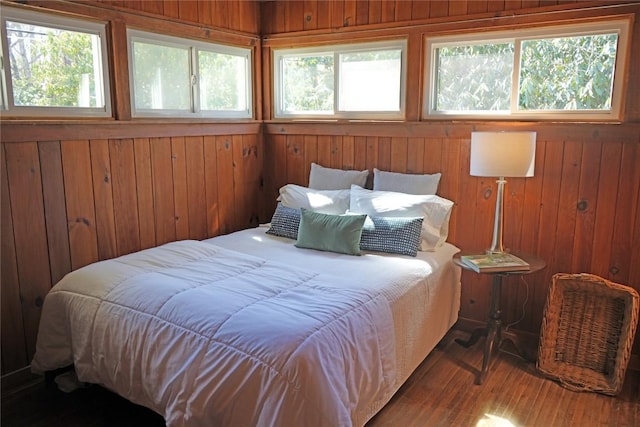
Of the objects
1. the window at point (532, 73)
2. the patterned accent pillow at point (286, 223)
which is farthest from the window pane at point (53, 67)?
the window at point (532, 73)

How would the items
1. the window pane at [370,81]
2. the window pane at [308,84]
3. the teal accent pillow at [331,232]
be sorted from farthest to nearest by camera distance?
1. the window pane at [308,84]
2. the window pane at [370,81]
3. the teal accent pillow at [331,232]

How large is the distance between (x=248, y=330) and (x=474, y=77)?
7.56ft

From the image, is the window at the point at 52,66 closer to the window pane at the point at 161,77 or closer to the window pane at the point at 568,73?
the window pane at the point at 161,77

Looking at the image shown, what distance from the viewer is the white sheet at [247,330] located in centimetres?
184

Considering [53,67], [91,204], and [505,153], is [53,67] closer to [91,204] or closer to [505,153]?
[91,204]

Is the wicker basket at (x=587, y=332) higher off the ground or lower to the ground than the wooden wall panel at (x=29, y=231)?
lower

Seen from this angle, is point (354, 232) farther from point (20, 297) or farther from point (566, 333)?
point (20, 297)

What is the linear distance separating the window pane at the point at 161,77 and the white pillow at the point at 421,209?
1.46m

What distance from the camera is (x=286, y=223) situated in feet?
11.1

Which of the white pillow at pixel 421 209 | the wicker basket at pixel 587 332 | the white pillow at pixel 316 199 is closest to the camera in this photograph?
the wicker basket at pixel 587 332

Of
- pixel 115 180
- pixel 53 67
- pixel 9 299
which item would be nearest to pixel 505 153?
pixel 115 180

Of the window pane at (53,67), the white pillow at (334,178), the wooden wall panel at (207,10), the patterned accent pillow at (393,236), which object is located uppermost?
the wooden wall panel at (207,10)

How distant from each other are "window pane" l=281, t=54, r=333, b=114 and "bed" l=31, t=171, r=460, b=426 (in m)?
1.47

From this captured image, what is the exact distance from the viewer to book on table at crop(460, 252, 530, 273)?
9.07ft
